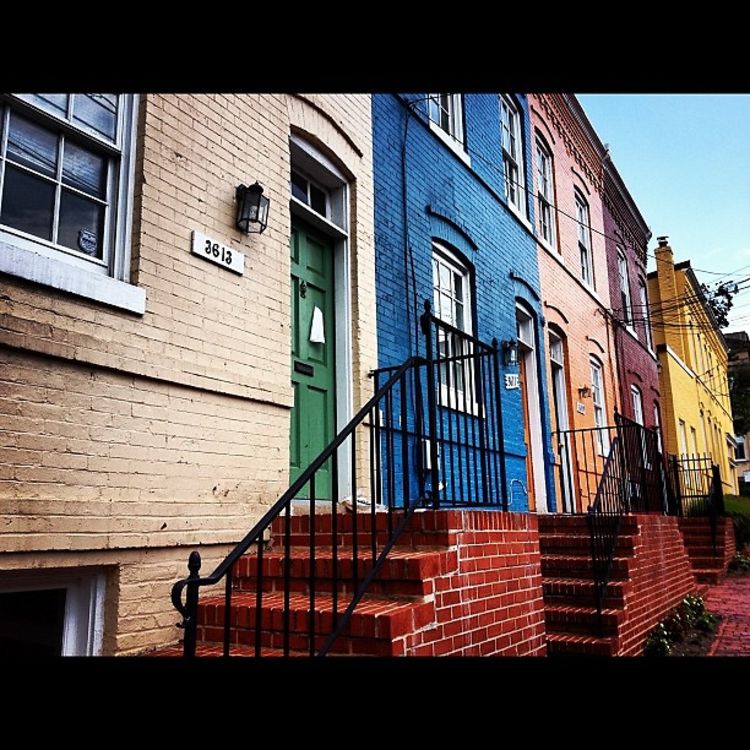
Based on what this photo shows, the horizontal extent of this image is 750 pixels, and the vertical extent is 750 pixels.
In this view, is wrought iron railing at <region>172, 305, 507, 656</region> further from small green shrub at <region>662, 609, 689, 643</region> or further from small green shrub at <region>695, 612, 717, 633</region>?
small green shrub at <region>695, 612, 717, 633</region>

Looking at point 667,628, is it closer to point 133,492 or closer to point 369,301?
point 369,301

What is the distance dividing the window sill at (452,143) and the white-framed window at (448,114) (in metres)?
0.06

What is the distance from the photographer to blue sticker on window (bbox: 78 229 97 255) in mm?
3689

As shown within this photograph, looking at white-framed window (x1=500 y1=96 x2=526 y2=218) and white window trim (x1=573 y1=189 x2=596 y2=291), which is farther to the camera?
white window trim (x1=573 y1=189 x2=596 y2=291)

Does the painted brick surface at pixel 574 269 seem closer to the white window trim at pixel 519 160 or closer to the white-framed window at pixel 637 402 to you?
the white window trim at pixel 519 160

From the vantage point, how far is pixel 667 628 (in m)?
6.69

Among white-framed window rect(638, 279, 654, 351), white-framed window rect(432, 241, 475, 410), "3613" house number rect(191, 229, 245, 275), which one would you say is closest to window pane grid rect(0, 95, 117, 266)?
"3613" house number rect(191, 229, 245, 275)

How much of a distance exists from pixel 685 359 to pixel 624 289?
27.6ft

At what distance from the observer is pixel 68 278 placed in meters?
3.38

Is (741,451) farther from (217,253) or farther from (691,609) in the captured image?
(217,253)

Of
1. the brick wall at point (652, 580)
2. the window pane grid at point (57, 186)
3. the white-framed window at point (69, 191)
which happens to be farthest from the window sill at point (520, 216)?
the window pane grid at point (57, 186)

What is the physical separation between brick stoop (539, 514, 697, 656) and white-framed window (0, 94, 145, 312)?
4099 millimetres

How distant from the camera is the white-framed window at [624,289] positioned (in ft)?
49.2
